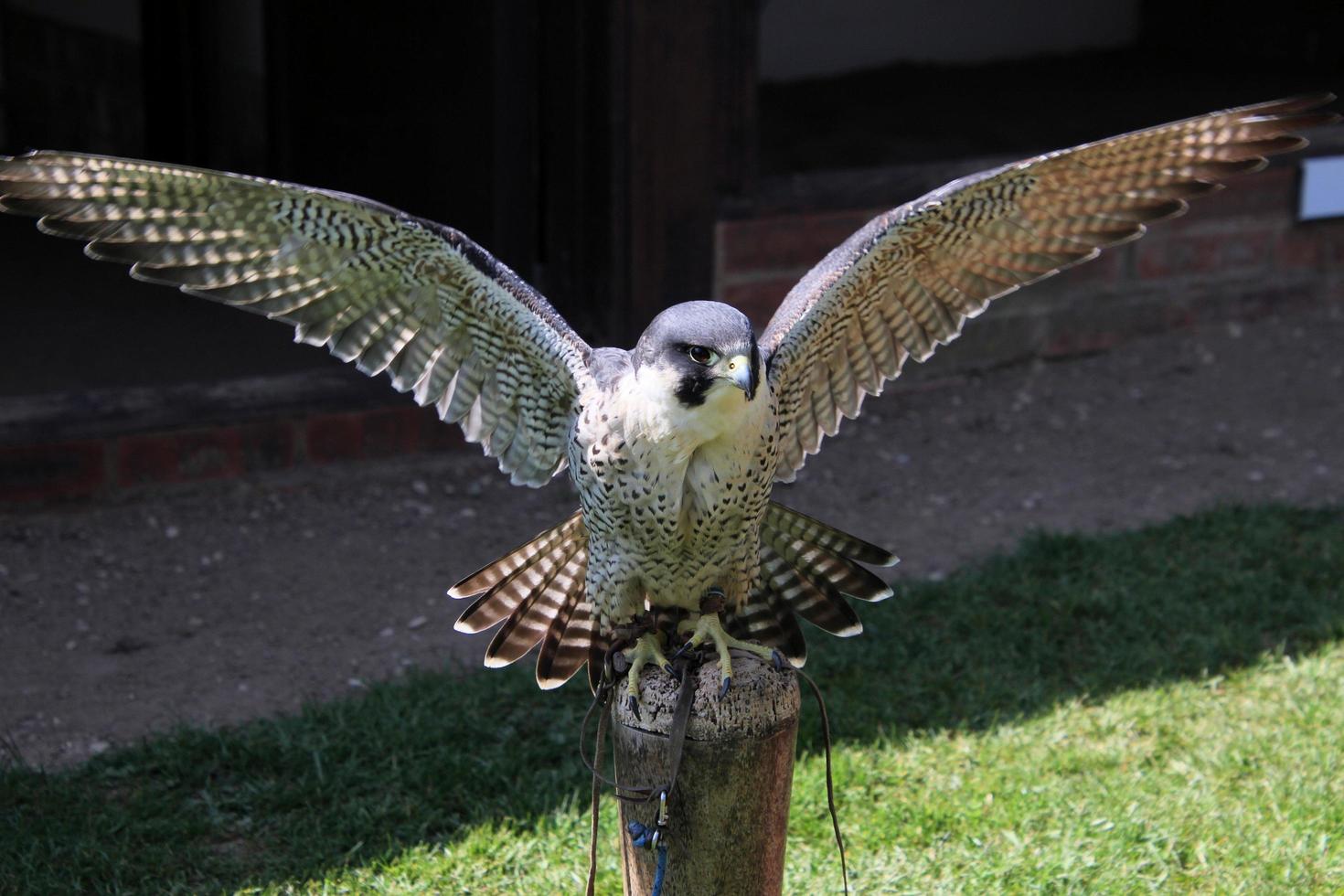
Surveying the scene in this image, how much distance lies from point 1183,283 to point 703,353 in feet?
16.5

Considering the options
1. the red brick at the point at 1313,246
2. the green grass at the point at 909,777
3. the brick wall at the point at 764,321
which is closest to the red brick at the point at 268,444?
the brick wall at the point at 764,321

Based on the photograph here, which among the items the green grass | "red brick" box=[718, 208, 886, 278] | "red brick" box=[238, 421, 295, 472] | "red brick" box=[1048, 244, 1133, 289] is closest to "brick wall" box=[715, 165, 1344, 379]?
"red brick" box=[1048, 244, 1133, 289]

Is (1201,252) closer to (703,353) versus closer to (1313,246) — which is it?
(1313,246)

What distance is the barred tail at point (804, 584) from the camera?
10.7 feet

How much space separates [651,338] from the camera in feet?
9.04

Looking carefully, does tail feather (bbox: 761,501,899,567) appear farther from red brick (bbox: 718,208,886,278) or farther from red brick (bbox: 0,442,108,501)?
red brick (bbox: 0,442,108,501)

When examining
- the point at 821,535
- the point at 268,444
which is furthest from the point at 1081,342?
the point at 821,535

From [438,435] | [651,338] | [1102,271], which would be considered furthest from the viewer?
[1102,271]

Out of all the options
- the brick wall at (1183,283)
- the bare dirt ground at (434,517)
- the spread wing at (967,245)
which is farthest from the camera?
the brick wall at (1183,283)

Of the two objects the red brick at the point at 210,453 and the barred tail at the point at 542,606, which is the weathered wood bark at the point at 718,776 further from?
the red brick at the point at 210,453

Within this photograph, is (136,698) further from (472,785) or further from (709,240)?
(709,240)

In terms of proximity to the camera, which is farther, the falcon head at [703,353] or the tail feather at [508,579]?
the tail feather at [508,579]

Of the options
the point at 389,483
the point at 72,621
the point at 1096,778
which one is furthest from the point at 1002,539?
the point at 72,621

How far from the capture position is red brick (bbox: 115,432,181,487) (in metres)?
5.21
